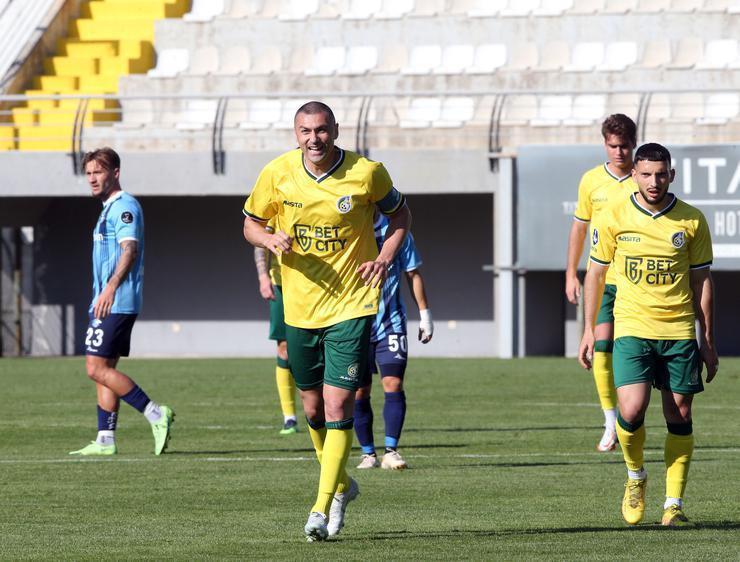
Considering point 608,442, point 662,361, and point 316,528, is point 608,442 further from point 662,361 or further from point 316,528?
point 316,528

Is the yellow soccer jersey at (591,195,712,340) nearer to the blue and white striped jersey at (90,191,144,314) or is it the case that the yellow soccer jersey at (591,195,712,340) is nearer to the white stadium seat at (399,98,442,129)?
the blue and white striped jersey at (90,191,144,314)

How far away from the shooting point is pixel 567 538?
22.9ft

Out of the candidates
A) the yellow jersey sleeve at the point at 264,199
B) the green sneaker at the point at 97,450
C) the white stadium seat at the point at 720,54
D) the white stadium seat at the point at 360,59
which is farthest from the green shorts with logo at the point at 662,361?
the white stadium seat at the point at 360,59

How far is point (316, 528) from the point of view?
681 cm

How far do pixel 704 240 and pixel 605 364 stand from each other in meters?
3.40

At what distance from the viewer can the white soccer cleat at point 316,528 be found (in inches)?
268

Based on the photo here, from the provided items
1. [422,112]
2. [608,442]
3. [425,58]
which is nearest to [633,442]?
[608,442]

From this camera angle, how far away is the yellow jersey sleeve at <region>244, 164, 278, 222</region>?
728cm

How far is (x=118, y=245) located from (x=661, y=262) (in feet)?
15.1

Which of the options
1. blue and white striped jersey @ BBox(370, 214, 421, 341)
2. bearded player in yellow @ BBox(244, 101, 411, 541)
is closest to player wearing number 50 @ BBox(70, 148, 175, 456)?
blue and white striped jersey @ BBox(370, 214, 421, 341)

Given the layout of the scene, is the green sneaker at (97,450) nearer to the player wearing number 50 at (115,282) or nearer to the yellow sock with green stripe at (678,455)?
the player wearing number 50 at (115,282)

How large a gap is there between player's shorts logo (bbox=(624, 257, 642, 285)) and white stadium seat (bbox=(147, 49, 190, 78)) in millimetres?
22422

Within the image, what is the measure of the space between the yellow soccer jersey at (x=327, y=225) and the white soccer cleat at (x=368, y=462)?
2.91 m

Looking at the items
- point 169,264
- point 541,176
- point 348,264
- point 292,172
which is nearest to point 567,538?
point 348,264
